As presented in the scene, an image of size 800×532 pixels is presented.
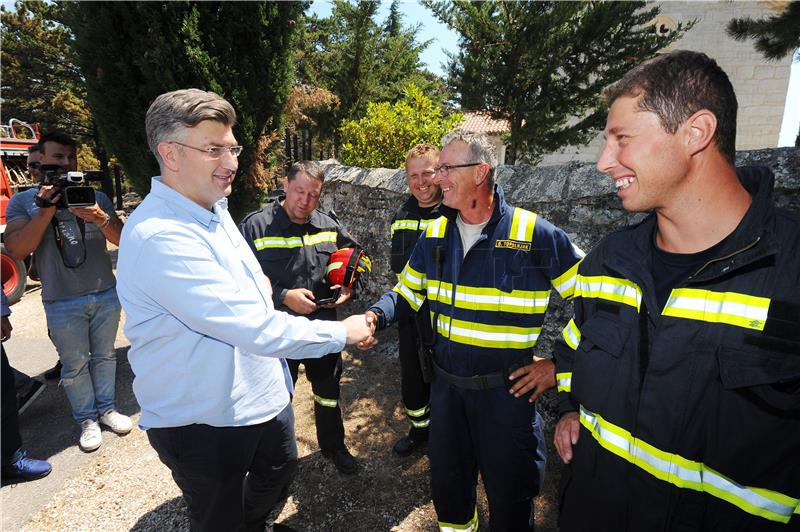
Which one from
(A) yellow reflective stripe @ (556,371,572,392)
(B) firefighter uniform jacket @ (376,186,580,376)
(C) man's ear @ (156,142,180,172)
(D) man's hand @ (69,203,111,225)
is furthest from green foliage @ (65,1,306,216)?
(A) yellow reflective stripe @ (556,371,572,392)

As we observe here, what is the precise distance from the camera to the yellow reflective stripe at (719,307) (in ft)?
3.86

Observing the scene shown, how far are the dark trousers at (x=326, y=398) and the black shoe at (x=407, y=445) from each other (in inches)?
19.5

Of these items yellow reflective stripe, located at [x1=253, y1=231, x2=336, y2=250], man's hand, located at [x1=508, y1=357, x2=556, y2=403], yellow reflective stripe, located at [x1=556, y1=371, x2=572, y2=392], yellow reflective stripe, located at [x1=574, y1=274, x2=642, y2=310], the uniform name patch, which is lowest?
man's hand, located at [x1=508, y1=357, x2=556, y2=403]

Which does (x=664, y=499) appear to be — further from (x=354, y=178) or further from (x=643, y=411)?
(x=354, y=178)

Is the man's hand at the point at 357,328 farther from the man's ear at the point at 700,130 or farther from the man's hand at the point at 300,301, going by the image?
the man's ear at the point at 700,130

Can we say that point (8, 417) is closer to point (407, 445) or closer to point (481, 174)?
point (407, 445)

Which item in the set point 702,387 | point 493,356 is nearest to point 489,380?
point 493,356

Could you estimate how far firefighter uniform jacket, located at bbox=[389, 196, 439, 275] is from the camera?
388 centimetres

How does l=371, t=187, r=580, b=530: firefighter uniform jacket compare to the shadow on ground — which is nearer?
l=371, t=187, r=580, b=530: firefighter uniform jacket

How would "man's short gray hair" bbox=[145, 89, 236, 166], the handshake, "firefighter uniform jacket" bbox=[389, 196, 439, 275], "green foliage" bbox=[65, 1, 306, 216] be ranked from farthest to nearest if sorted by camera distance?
"green foliage" bbox=[65, 1, 306, 216], "firefighter uniform jacket" bbox=[389, 196, 439, 275], the handshake, "man's short gray hair" bbox=[145, 89, 236, 166]

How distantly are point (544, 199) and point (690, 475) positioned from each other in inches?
106

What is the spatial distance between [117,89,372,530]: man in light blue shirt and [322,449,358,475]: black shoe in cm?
125

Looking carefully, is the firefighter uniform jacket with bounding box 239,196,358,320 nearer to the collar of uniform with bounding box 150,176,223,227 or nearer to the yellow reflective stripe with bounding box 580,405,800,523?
the collar of uniform with bounding box 150,176,223,227

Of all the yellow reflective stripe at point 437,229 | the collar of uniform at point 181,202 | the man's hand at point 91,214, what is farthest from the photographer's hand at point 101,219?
the yellow reflective stripe at point 437,229
